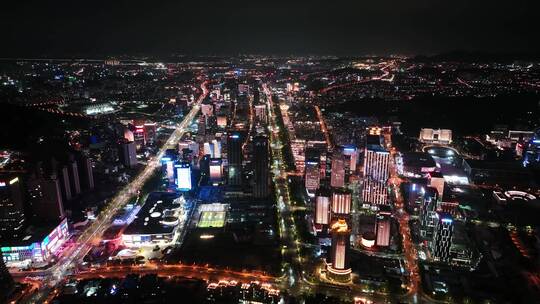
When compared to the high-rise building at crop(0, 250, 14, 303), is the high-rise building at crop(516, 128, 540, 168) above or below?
above

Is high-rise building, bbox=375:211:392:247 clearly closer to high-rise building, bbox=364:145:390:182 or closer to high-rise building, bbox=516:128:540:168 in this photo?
high-rise building, bbox=364:145:390:182

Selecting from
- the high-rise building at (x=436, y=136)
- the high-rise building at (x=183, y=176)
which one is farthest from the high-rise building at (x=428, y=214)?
the high-rise building at (x=436, y=136)

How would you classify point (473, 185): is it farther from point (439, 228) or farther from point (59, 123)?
point (59, 123)

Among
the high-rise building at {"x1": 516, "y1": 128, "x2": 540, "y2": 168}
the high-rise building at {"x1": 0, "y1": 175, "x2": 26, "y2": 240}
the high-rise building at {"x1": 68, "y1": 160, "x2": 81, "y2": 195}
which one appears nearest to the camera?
the high-rise building at {"x1": 0, "y1": 175, "x2": 26, "y2": 240}

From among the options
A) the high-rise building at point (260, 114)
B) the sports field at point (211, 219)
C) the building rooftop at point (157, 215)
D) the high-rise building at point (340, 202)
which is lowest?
the sports field at point (211, 219)

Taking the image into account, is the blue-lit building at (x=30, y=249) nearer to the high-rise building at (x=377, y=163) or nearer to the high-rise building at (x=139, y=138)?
the high-rise building at (x=139, y=138)

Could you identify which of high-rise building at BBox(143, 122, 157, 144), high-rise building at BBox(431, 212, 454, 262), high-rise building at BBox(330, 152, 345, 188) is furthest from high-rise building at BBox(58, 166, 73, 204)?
high-rise building at BBox(431, 212, 454, 262)
